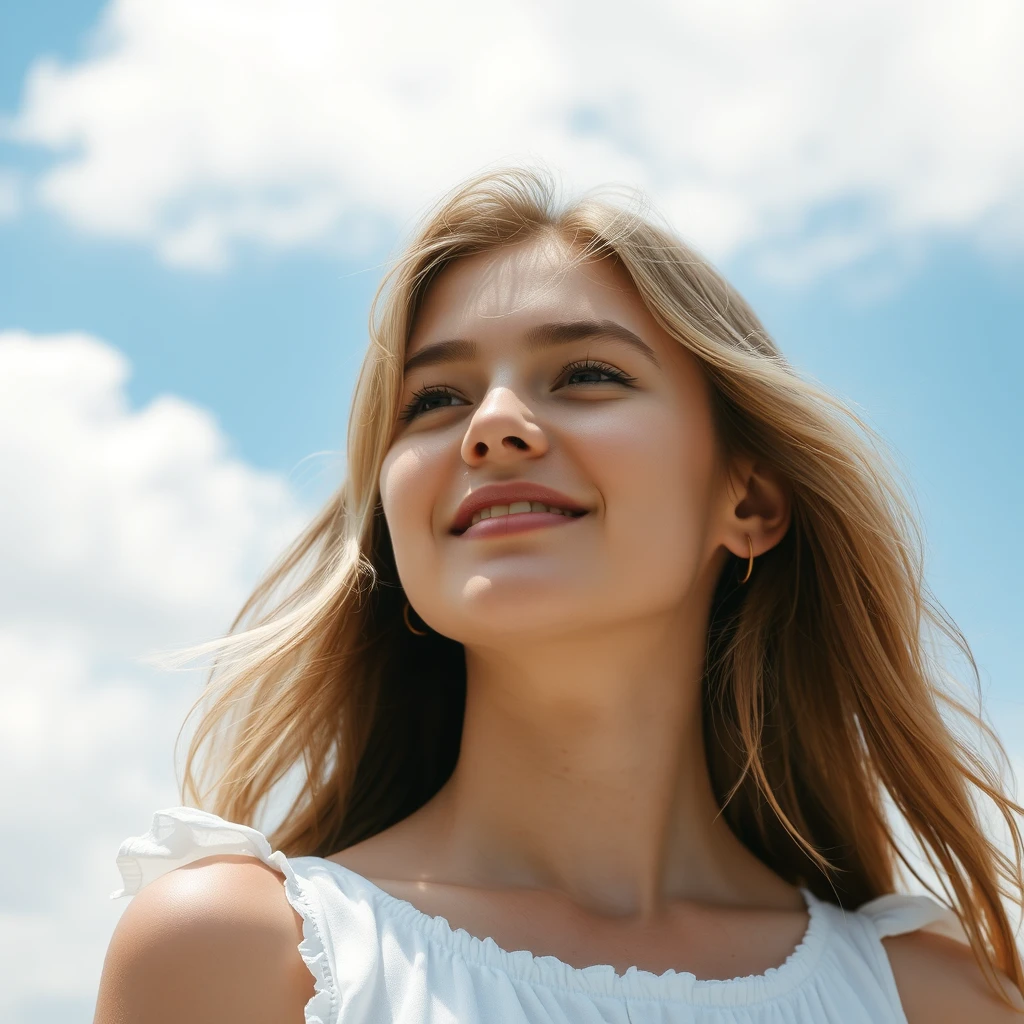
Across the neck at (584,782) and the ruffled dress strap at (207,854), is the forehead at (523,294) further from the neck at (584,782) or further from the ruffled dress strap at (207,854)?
the ruffled dress strap at (207,854)

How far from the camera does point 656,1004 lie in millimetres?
2527

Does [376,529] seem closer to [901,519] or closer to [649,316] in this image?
[649,316]

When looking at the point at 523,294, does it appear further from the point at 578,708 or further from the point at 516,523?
the point at 578,708

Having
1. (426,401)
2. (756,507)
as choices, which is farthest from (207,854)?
(756,507)

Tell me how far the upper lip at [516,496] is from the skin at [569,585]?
2cm

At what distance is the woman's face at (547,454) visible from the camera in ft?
8.69

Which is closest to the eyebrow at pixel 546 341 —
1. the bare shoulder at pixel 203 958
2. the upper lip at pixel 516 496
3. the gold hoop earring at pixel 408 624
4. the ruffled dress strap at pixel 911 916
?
the upper lip at pixel 516 496

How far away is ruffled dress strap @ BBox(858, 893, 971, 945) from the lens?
3.12 m

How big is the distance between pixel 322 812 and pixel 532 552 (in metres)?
1.07

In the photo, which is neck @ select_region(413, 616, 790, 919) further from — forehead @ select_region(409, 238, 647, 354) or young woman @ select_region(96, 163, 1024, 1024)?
forehead @ select_region(409, 238, 647, 354)

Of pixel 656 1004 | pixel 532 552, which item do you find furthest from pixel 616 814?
pixel 532 552

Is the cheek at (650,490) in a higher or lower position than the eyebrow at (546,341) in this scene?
lower

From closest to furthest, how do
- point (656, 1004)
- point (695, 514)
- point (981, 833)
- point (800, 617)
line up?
1. point (656, 1004)
2. point (695, 514)
3. point (981, 833)
4. point (800, 617)

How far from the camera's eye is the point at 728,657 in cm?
326
